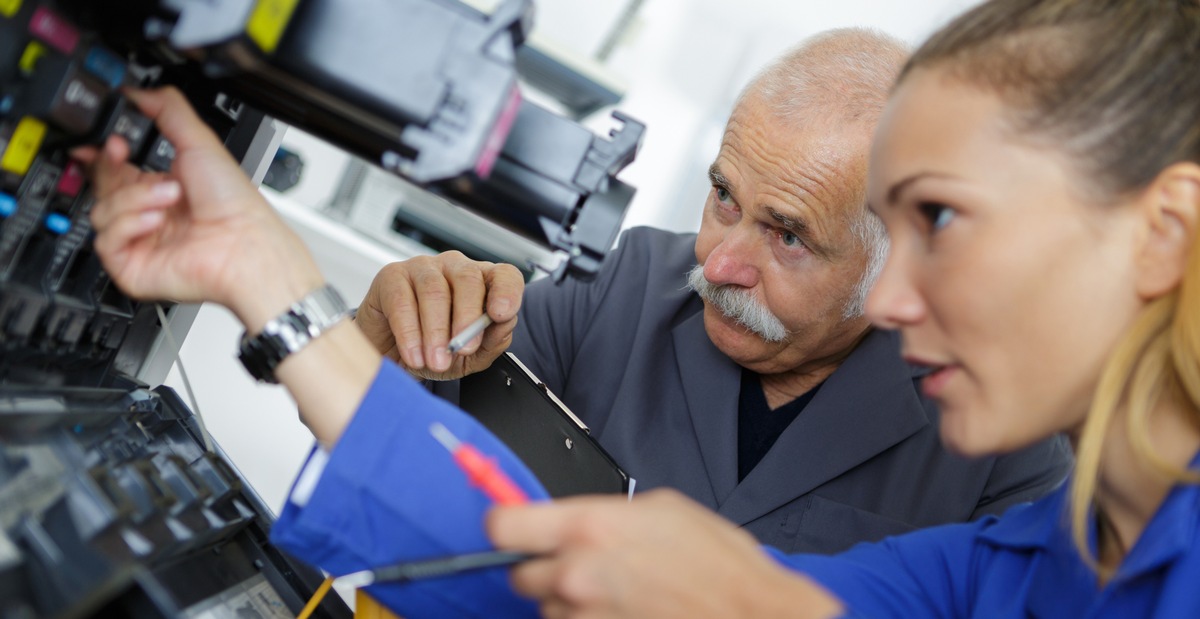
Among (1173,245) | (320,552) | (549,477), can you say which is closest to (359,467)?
(320,552)

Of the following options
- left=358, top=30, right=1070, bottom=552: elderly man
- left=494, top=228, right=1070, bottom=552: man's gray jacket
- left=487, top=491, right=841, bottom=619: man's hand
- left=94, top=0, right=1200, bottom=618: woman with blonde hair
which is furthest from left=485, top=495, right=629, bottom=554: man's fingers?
left=494, top=228, right=1070, bottom=552: man's gray jacket

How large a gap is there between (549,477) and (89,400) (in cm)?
52

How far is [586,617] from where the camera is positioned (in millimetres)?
557

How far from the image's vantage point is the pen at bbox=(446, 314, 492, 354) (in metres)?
1.04

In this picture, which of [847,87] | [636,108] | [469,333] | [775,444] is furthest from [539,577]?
[636,108]

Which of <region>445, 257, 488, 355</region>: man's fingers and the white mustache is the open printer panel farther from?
the white mustache

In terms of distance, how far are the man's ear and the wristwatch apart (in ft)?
2.00

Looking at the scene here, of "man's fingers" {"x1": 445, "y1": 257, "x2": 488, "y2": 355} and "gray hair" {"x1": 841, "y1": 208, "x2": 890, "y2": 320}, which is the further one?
"gray hair" {"x1": 841, "y1": 208, "x2": 890, "y2": 320}

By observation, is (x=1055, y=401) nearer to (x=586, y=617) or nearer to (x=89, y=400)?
(x=586, y=617)

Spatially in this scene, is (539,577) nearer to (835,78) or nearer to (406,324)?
(406,324)

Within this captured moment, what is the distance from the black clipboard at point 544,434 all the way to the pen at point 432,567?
39cm

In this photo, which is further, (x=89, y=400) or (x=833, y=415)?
(x=833, y=415)

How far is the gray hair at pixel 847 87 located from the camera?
1251mm

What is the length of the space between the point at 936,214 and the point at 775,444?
644 mm
